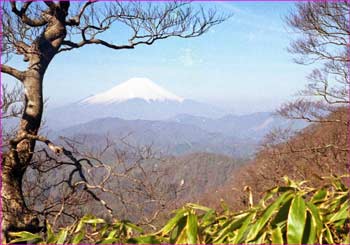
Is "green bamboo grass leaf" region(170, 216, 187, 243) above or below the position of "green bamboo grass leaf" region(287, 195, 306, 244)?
below

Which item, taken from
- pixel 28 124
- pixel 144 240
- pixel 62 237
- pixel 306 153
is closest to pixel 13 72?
pixel 28 124

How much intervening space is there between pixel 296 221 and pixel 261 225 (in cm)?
7

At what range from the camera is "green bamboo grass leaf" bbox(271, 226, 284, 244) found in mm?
628

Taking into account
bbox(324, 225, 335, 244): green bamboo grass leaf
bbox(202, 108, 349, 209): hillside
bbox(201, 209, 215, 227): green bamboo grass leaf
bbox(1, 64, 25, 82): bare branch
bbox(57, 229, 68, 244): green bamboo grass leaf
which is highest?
bbox(1, 64, 25, 82): bare branch

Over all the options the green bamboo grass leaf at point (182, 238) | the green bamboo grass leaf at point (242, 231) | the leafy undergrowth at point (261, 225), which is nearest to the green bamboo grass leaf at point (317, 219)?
the leafy undergrowth at point (261, 225)

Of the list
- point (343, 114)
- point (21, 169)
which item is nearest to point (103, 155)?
point (21, 169)

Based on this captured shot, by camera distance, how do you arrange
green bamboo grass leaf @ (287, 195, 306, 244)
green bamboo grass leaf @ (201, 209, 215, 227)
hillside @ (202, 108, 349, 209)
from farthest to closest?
1. hillside @ (202, 108, 349, 209)
2. green bamboo grass leaf @ (201, 209, 215, 227)
3. green bamboo grass leaf @ (287, 195, 306, 244)

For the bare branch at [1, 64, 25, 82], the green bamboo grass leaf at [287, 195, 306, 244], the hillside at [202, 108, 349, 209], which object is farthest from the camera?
the hillside at [202, 108, 349, 209]

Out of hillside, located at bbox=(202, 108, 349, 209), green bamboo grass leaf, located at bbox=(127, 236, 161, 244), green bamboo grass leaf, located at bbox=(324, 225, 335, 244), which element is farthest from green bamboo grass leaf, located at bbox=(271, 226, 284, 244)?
hillside, located at bbox=(202, 108, 349, 209)

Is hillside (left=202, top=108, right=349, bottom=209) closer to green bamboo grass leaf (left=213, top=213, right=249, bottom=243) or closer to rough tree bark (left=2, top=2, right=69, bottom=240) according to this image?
rough tree bark (left=2, top=2, right=69, bottom=240)

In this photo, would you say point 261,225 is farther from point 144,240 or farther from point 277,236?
point 144,240

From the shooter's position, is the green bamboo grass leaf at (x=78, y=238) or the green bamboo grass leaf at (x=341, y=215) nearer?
the green bamboo grass leaf at (x=341, y=215)

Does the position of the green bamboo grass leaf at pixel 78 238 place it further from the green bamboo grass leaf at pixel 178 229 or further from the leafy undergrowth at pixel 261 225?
the green bamboo grass leaf at pixel 178 229

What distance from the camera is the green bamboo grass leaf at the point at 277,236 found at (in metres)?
0.63
